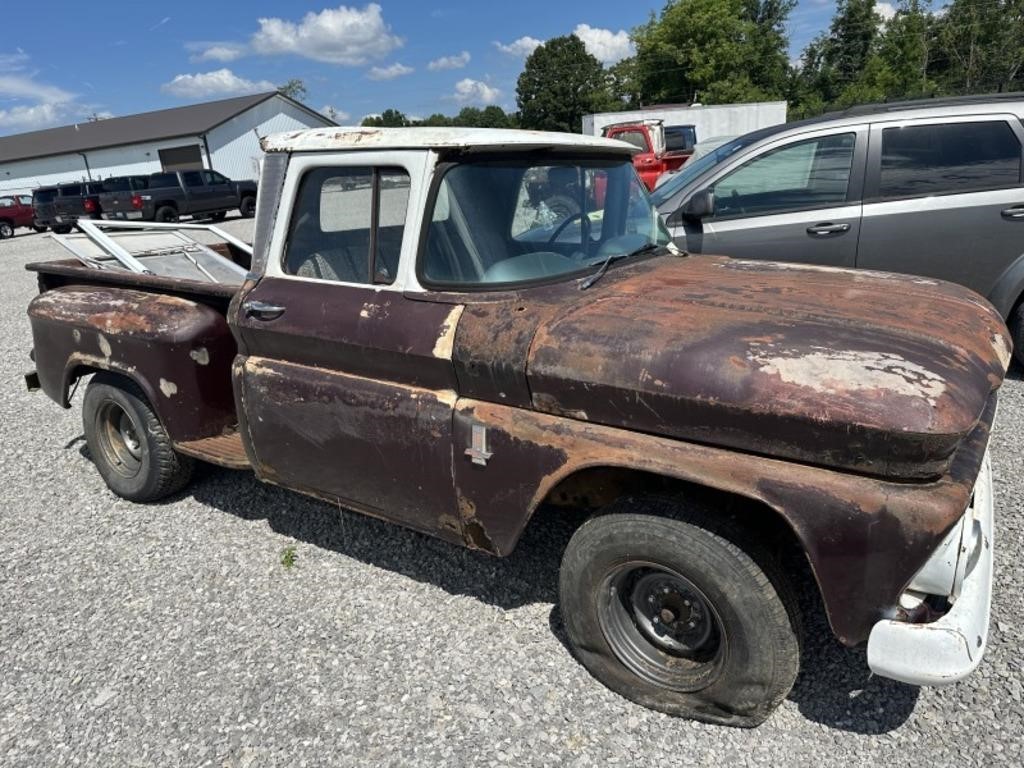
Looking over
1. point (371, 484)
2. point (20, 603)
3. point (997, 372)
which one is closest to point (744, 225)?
point (997, 372)

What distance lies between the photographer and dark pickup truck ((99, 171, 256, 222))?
73.3 ft

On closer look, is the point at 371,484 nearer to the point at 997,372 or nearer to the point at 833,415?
the point at 833,415

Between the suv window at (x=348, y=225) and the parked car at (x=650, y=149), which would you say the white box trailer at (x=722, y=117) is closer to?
the parked car at (x=650, y=149)

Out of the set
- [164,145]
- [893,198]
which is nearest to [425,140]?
[893,198]

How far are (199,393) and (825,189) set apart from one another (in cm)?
460

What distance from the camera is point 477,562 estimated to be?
3.47m

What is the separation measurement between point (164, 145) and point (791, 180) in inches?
1780

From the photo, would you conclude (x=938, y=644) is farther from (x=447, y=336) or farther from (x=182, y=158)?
(x=182, y=158)

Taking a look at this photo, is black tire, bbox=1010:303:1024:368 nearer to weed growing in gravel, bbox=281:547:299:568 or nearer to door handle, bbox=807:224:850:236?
door handle, bbox=807:224:850:236

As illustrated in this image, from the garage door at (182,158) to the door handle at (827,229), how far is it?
42.7m

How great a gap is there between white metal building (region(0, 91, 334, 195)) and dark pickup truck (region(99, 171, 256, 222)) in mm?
15677

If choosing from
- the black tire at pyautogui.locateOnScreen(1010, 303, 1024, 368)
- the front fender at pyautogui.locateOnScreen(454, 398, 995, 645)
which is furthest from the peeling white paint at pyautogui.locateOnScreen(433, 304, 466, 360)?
the black tire at pyautogui.locateOnScreen(1010, 303, 1024, 368)

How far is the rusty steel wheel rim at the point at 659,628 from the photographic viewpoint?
2459 mm

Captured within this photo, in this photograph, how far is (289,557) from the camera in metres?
3.62
